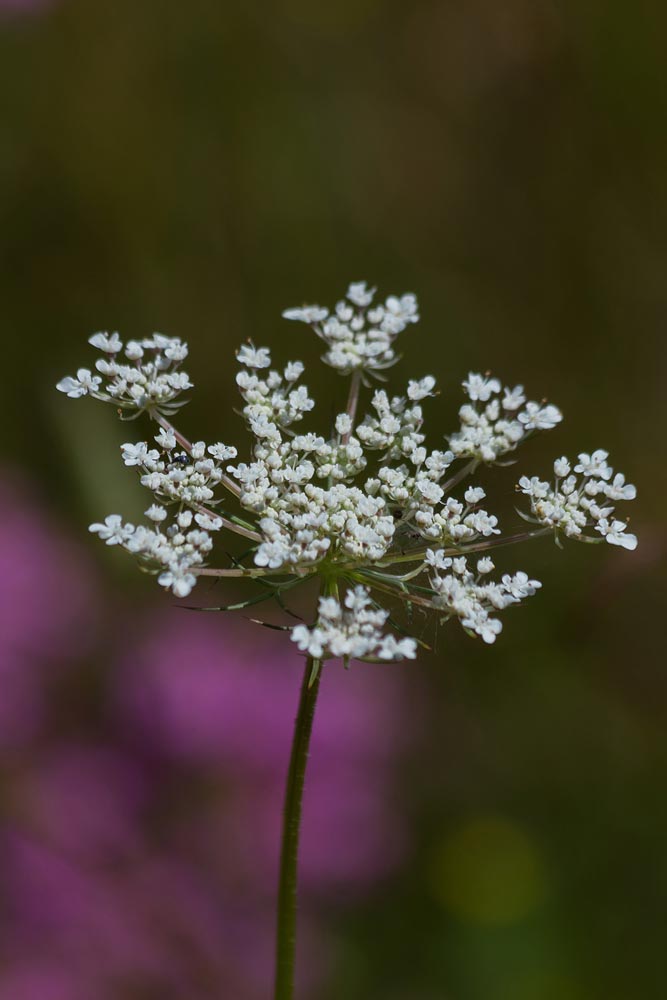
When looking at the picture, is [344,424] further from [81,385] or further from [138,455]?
[81,385]

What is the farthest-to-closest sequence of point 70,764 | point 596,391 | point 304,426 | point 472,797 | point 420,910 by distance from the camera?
1. point 596,391
2. point 304,426
3. point 472,797
4. point 420,910
5. point 70,764

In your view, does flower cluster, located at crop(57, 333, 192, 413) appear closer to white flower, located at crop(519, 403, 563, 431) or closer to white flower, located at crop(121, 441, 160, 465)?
white flower, located at crop(121, 441, 160, 465)

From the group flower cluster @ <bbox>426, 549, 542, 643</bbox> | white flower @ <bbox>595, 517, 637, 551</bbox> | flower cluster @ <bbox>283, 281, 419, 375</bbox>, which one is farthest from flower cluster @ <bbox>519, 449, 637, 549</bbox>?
flower cluster @ <bbox>283, 281, 419, 375</bbox>

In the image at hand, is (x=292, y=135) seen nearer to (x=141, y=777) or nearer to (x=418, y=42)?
(x=418, y=42)

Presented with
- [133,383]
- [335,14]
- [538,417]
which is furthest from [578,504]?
[335,14]

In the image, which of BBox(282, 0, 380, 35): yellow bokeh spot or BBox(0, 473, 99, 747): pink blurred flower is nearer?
BBox(0, 473, 99, 747): pink blurred flower

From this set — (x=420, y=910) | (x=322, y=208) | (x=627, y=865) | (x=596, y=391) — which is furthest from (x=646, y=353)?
(x=420, y=910)
